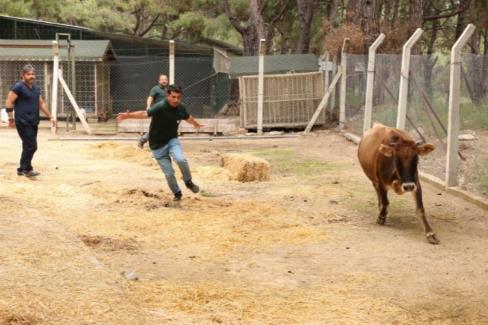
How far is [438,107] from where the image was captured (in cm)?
1378

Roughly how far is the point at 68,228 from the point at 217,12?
88.5 ft

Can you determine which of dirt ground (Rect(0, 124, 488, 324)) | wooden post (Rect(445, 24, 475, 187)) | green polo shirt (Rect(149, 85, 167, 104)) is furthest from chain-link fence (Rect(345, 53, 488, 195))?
green polo shirt (Rect(149, 85, 167, 104))

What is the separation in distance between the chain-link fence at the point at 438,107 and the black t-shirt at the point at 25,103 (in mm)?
6579

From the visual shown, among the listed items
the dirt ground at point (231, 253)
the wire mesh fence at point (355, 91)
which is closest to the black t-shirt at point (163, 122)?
the dirt ground at point (231, 253)

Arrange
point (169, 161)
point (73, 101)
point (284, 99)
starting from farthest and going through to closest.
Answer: point (284, 99) → point (73, 101) → point (169, 161)

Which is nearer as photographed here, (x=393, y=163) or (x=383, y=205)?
(x=393, y=163)

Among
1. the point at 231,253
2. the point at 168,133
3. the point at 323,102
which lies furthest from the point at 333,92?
the point at 231,253

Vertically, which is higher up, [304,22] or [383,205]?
[304,22]

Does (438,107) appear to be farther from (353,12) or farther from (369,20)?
(353,12)

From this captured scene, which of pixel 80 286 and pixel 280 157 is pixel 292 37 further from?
pixel 80 286

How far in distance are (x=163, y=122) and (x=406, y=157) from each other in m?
3.40

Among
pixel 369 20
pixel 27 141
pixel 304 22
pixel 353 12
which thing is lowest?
pixel 27 141

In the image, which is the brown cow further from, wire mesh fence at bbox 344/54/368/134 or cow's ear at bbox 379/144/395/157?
wire mesh fence at bbox 344/54/368/134

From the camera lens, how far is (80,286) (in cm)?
579
